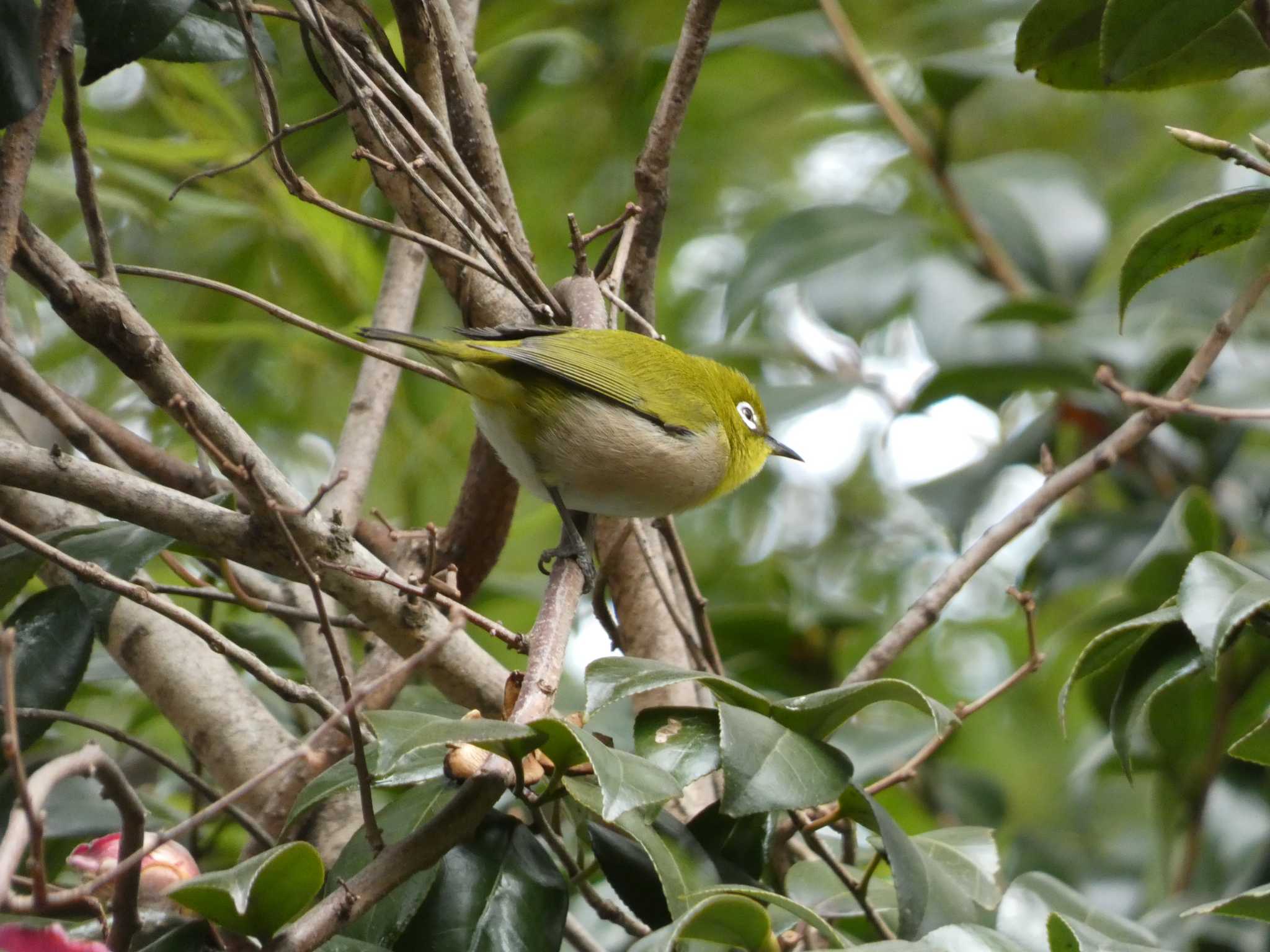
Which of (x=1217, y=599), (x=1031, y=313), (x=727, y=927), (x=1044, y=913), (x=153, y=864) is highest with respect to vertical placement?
(x=1031, y=313)

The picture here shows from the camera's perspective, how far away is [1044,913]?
2.11 m

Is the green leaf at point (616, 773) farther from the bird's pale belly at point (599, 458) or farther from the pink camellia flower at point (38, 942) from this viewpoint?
the bird's pale belly at point (599, 458)

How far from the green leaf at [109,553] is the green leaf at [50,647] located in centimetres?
3

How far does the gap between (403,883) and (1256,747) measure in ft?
4.55

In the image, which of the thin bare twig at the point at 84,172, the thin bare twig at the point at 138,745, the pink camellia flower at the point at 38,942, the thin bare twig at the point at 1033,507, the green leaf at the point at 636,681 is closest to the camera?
the pink camellia flower at the point at 38,942

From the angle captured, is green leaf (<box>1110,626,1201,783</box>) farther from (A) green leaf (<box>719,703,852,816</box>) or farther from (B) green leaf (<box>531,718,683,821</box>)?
(B) green leaf (<box>531,718,683,821</box>)

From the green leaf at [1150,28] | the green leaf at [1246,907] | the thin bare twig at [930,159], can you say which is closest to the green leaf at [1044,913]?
the green leaf at [1246,907]

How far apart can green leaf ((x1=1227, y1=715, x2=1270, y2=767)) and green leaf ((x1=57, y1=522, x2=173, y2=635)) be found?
178cm

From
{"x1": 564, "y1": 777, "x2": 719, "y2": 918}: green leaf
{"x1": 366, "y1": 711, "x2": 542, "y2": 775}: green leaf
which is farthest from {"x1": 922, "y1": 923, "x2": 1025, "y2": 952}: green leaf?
{"x1": 366, "y1": 711, "x2": 542, "y2": 775}: green leaf

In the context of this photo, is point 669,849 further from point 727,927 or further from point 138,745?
point 138,745

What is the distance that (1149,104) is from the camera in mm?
6582

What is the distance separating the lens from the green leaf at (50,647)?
197 cm

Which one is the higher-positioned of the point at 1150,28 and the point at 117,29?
the point at 117,29

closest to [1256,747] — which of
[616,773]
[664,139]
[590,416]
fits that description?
[616,773]
